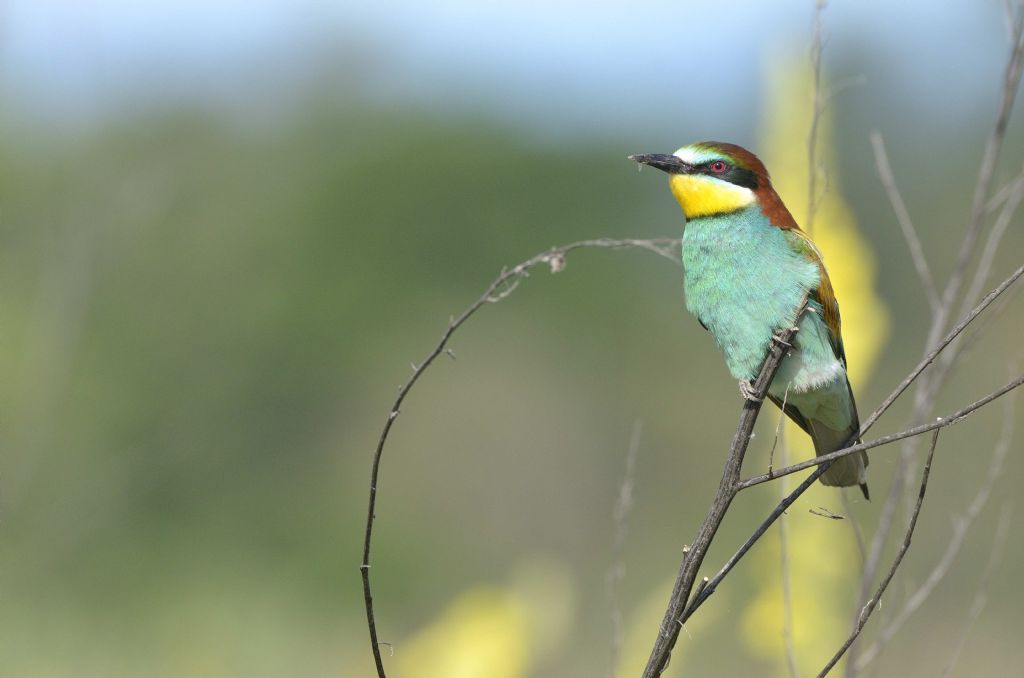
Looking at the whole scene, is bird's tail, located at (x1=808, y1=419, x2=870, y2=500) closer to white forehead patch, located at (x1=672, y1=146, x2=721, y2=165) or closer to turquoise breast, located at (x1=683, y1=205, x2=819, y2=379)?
turquoise breast, located at (x1=683, y1=205, x2=819, y2=379)

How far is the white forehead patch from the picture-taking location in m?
2.50

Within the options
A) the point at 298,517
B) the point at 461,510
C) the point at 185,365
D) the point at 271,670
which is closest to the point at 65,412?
the point at 185,365

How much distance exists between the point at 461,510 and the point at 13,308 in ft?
15.4

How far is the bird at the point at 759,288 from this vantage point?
2287mm

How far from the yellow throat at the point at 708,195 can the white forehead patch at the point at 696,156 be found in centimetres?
3

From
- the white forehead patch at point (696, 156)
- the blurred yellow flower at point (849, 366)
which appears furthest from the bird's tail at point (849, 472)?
the blurred yellow flower at point (849, 366)

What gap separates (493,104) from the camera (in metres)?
16.2

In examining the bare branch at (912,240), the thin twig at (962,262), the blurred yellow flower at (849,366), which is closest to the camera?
the thin twig at (962,262)

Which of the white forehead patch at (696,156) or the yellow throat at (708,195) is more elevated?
the white forehead patch at (696,156)

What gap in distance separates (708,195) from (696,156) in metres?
0.10

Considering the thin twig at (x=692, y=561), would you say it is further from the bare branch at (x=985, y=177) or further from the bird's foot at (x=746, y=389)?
the bare branch at (x=985, y=177)

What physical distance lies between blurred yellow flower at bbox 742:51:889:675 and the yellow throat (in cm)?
132

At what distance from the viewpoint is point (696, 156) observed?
251 centimetres

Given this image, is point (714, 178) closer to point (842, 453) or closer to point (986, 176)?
point (986, 176)
